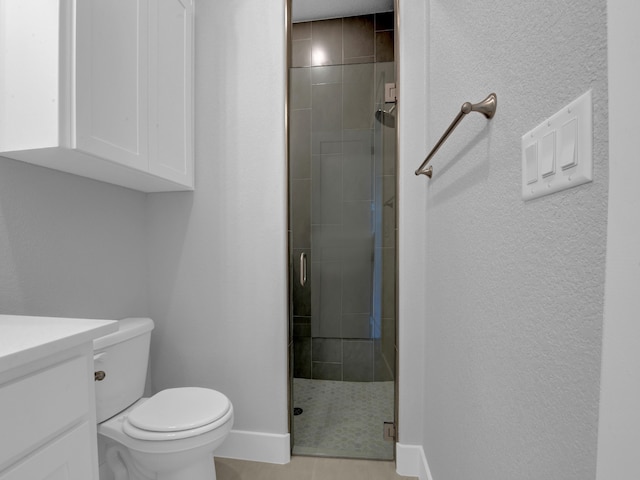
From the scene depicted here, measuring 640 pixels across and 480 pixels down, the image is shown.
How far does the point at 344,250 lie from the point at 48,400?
1320 mm

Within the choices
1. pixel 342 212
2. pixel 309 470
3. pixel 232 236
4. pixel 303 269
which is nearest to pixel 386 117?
pixel 342 212

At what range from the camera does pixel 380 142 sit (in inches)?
65.4

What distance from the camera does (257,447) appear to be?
1623mm

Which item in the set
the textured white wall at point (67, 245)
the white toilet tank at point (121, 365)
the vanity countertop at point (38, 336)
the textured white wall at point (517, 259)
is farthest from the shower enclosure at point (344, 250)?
the vanity countertop at point (38, 336)

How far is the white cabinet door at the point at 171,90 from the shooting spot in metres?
1.36

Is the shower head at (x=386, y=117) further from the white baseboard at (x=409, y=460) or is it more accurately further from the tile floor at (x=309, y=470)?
the tile floor at (x=309, y=470)

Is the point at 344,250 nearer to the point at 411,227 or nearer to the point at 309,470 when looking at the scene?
the point at 411,227

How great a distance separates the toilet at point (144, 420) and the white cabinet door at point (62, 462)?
33 centimetres

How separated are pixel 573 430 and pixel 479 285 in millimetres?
409

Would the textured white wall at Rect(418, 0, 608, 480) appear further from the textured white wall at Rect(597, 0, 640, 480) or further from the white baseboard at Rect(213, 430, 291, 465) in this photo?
the white baseboard at Rect(213, 430, 291, 465)

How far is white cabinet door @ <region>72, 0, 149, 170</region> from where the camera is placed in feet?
3.26

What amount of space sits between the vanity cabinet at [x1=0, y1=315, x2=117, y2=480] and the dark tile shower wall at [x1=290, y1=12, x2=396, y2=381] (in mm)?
1054

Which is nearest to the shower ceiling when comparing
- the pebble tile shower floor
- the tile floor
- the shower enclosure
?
the shower enclosure

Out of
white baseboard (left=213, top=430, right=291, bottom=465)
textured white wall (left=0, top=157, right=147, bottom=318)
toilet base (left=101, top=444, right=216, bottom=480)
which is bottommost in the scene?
white baseboard (left=213, top=430, right=291, bottom=465)
